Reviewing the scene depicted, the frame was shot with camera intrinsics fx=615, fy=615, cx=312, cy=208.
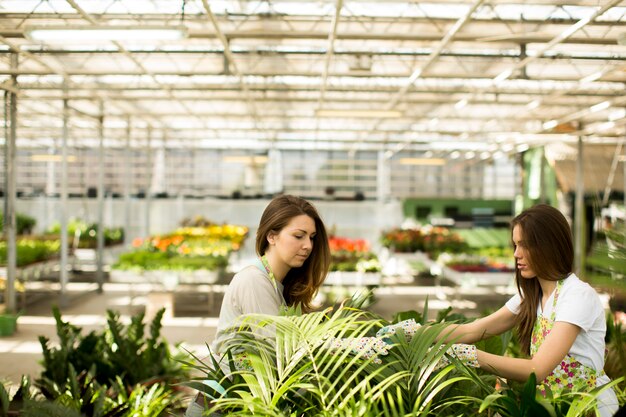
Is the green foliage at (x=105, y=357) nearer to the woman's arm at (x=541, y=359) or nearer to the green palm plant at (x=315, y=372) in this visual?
the green palm plant at (x=315, y=372)

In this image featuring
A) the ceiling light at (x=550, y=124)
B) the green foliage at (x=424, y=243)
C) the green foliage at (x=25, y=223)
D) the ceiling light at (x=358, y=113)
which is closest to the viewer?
the ceiling light at (x=358, y=113)

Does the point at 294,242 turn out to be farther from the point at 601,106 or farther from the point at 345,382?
the point at 601,106

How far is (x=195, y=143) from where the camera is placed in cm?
2394

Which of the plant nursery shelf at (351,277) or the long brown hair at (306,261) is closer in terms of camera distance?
the long brown hair at (306,261)

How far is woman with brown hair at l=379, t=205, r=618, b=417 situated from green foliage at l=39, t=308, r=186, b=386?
2809 millimetres

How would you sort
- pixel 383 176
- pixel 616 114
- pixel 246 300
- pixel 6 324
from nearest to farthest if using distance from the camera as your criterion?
pixel 246 300 → pixel 6 324 → pixel 616 114 → pixel 383 176

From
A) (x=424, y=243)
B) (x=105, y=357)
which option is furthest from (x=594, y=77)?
(x=105, y=357)

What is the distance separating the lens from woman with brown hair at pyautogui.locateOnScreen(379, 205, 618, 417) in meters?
1.98

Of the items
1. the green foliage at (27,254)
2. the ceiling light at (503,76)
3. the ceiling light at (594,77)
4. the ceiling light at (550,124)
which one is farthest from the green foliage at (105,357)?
the ceiling light at (550,124)

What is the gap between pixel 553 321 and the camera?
216cm

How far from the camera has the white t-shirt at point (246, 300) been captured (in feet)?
6.85

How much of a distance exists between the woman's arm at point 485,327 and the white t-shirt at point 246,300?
0.68m

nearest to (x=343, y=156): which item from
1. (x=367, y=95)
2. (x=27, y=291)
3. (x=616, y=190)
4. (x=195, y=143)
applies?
(x=195, y=143)

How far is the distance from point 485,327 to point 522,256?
0.33 m
